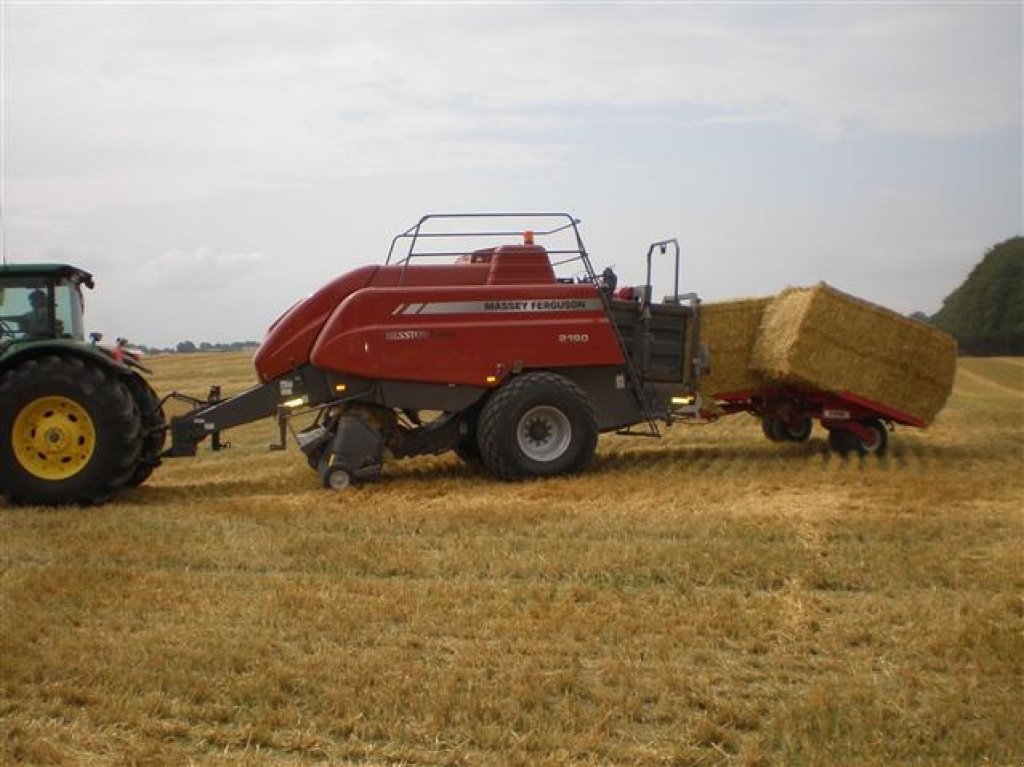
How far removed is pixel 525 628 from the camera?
4.95 meters

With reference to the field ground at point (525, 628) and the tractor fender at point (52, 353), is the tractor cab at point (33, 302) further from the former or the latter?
the field ground at point (525, 628)

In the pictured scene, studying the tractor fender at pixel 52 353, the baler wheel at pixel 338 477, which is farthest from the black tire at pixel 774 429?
the tractor fender at pixel 52 353

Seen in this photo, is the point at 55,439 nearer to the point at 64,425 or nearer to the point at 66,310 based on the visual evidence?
the point at 64,425

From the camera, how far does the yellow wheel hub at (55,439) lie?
338 inches

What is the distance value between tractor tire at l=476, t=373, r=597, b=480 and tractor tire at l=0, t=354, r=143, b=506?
2.92 metres

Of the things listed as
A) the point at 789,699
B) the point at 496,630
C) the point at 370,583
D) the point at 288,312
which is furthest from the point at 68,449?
the point at 789,699

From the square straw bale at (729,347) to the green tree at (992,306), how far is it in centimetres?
3989

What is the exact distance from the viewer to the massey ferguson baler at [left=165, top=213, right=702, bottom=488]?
9602 mm

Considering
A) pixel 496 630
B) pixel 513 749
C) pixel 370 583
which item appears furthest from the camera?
pixel 370 583

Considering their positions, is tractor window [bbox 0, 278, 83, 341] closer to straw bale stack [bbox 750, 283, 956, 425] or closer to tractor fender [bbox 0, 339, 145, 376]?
tractor fender [bbox 0, 339, 145, 376]

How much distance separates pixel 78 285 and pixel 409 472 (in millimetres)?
3370

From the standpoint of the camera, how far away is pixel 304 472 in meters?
10.6

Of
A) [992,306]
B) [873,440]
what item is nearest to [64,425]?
[873,440]

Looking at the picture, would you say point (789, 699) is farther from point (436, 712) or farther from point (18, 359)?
point (18, 359)
